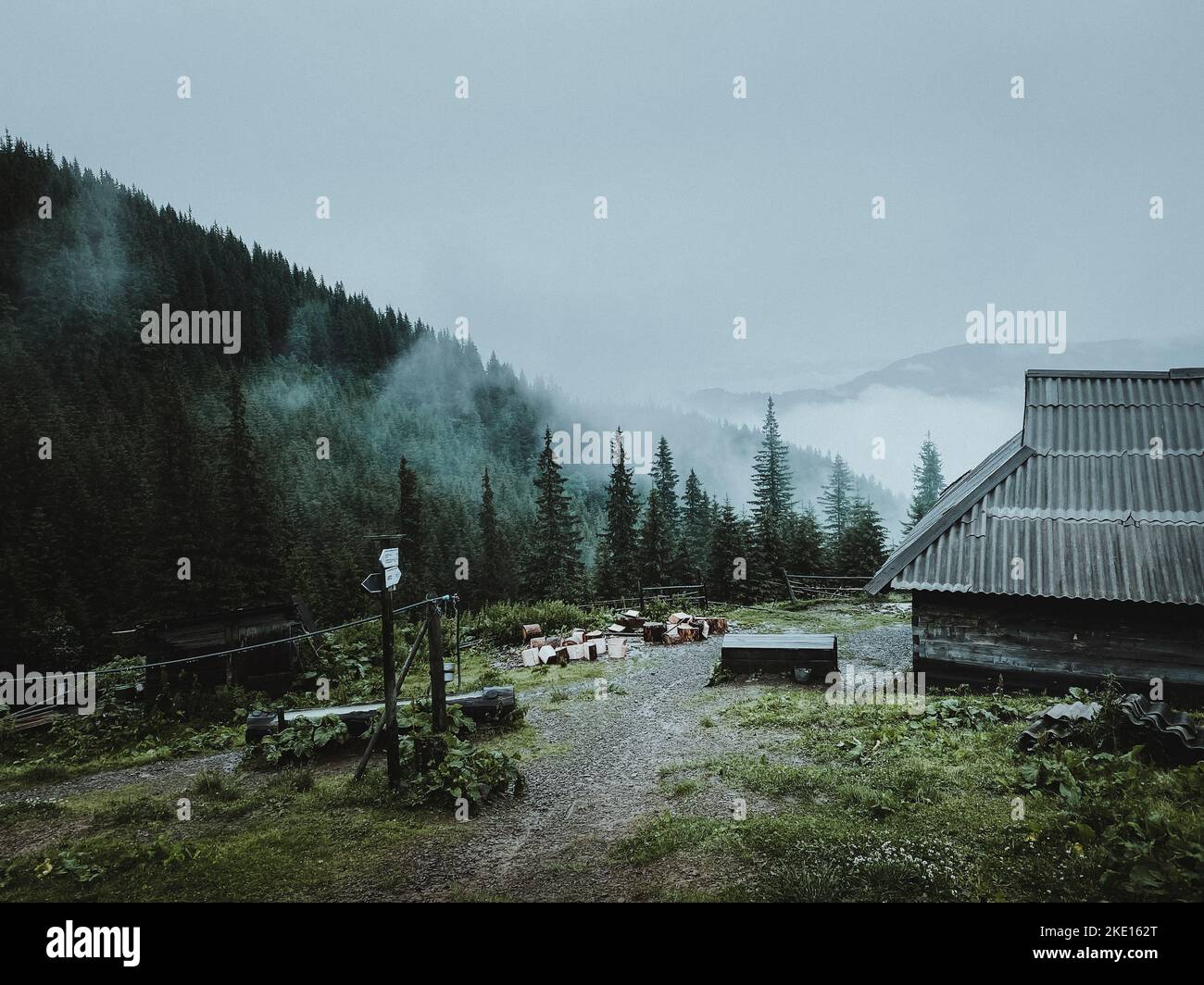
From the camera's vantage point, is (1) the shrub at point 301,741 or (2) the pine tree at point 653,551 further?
(2) the pine tree at point 653,551

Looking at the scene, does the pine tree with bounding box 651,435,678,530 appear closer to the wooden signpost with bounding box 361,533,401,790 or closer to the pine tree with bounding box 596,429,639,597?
the pine tree with bounding box 596,429,639,597

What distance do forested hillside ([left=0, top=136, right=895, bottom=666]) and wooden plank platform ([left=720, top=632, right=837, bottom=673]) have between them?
11.4 meters

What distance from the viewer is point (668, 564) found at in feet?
123

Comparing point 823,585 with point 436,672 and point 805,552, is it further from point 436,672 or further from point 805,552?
point 436,672

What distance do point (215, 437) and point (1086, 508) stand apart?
9016 cm

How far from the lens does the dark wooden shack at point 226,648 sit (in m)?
17.5

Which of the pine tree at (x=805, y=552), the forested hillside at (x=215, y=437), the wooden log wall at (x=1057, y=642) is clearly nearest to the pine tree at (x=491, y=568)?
the forested hillside at (x=215, y=437)

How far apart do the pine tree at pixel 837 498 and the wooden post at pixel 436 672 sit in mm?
59667

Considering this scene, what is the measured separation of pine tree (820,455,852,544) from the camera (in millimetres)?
64562

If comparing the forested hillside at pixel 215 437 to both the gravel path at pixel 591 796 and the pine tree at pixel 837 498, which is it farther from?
the pine tree at pixel 837 498
